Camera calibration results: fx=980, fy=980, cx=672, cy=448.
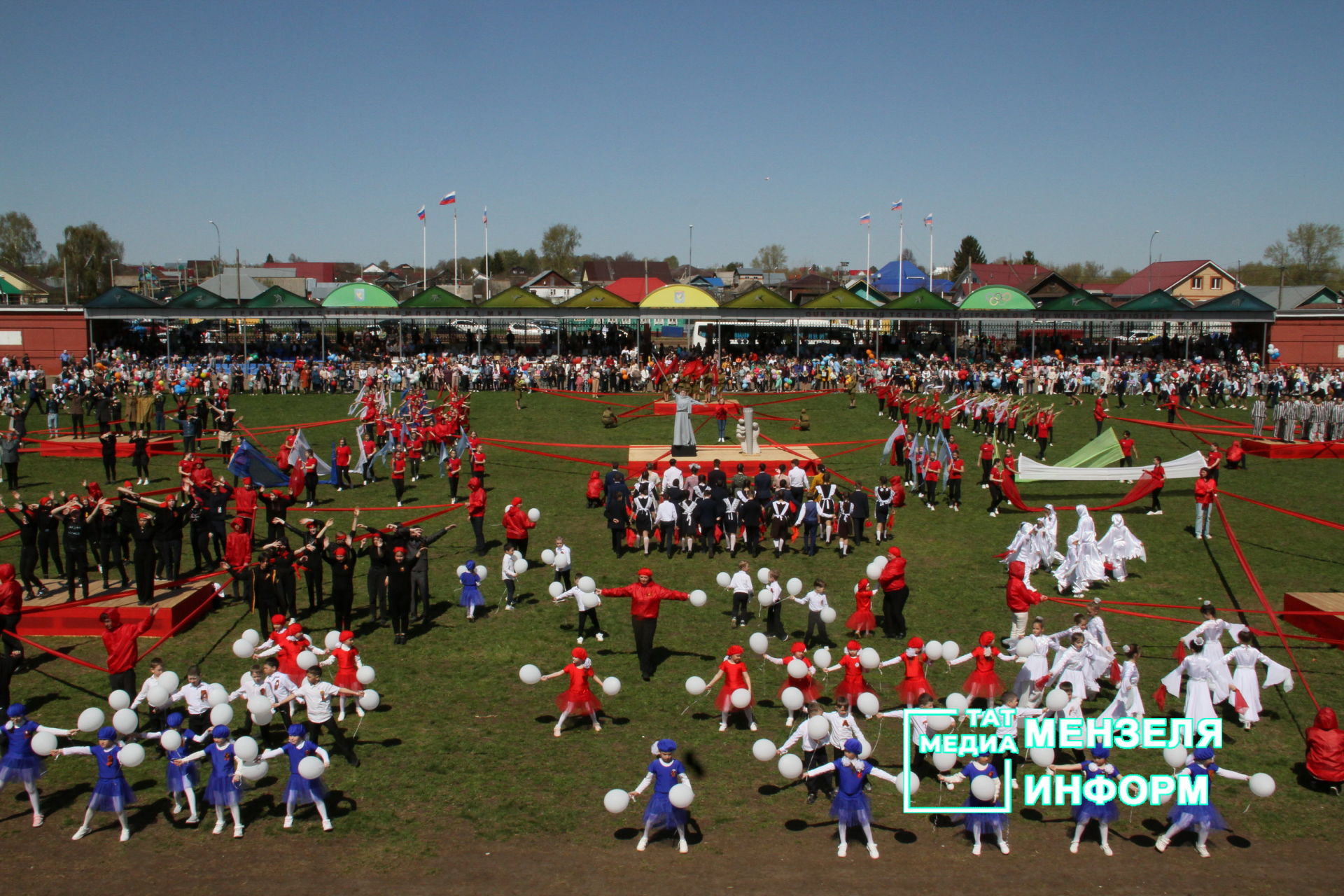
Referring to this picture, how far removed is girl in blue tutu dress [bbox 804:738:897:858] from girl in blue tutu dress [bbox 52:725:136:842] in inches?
242

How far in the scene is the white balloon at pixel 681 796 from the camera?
7.93 m

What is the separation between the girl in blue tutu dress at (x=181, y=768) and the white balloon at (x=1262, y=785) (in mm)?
9110

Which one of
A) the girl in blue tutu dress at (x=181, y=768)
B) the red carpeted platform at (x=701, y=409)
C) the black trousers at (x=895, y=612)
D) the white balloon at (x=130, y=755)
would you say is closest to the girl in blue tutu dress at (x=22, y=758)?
the white balloon at (x=130, y=755)

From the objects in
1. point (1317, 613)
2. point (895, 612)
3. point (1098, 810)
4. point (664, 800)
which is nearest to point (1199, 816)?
point (1098, 810)

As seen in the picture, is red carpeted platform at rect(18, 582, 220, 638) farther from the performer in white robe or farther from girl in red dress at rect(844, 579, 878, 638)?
the performer in white robe

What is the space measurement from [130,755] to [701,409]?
2680 cm

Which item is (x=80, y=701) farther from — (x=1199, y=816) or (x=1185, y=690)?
(x=1185, y=690)

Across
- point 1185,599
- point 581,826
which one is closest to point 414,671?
point 581,826

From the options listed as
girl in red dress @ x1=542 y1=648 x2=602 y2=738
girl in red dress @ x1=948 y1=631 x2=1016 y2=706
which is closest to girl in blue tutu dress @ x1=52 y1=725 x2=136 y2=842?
girl in red dress @ x1=542 y1=648 x2=602 y2=738

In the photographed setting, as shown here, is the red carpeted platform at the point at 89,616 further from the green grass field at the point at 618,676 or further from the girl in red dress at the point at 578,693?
the girl in red dress at the point at 578,693

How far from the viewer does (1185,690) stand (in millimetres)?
11242

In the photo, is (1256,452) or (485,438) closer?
(1256,452)

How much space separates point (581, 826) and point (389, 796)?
1.90 metres

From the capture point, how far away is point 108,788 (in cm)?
844
